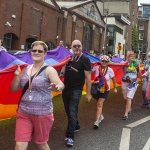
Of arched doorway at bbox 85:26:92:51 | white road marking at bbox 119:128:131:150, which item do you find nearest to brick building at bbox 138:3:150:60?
arched doorway at bbox 85:26:92:51

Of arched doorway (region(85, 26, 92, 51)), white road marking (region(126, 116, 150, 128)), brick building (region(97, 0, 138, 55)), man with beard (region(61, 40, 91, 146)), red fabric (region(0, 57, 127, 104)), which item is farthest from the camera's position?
brick building (region(97, 0, 138, 55))

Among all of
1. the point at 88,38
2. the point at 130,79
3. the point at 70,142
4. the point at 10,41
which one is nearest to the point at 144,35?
the point at 88,38

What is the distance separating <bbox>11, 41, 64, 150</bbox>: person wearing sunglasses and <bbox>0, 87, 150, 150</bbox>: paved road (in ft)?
4.22

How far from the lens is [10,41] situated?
24.8m

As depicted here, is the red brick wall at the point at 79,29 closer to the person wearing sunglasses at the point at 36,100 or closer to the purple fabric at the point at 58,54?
the purple fabric at the point at 58,54

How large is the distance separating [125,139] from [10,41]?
2104 centimetres

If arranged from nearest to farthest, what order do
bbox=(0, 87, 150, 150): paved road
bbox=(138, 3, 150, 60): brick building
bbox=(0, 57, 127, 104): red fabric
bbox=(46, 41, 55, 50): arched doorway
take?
bbox=(0, 57, 127, 104): red fabric < bbox=(0, 87, 150, 150): paved road < bbox=(46, 41, 55, 50): arched doorway < bbox=(138, 3, 150, 60): brick building

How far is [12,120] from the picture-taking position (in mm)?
6445

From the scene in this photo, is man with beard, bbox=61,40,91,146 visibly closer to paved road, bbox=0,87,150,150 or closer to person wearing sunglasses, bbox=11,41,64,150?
paved road, bbox=0,87,150,150

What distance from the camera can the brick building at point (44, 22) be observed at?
24.0 m

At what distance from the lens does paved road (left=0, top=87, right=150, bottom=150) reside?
4.97 metres

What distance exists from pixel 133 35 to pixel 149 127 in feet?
227

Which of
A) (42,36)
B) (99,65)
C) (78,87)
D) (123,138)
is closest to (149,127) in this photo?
(123,138)

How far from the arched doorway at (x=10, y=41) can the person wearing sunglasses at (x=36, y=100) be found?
2106cm
